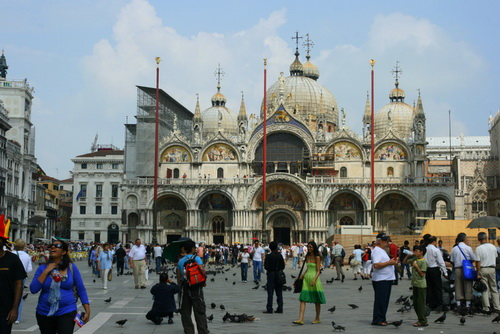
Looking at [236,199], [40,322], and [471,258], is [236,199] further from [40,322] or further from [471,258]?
[40,322]

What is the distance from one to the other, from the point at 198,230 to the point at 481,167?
1621 inches

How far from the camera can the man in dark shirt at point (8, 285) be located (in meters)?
8.73

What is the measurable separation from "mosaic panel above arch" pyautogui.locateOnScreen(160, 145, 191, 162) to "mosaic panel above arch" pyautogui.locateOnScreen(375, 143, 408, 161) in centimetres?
1725

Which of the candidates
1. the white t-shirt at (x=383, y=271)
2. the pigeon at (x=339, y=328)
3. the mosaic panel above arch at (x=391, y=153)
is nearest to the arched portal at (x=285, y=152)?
the mosaic panel above arch at (x=391, y=153)

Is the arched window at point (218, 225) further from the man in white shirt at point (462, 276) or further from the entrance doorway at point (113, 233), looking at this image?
the man in white shirt at point (462, 276)

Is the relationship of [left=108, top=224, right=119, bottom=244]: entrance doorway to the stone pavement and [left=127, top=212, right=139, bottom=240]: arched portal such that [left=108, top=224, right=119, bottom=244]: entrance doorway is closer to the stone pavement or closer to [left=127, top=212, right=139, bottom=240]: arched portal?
[left=127, top=212, right=139, bottom=240]: arched portal

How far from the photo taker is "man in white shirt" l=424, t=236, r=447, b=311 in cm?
1636

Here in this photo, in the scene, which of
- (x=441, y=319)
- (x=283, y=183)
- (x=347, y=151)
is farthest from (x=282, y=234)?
(x=441, y=319)

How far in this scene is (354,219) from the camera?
63094mm

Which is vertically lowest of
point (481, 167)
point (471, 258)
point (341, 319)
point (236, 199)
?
point (341, 319)

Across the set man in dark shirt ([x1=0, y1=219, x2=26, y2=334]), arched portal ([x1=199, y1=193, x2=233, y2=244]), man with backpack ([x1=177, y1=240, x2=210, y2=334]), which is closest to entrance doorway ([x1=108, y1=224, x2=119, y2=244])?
arched portal ([x1=199, y1=193, x2=233, y2=244])

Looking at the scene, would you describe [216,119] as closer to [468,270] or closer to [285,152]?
[285,152]

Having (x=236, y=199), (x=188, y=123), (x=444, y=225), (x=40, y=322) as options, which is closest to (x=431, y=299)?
(x=40, y=322)

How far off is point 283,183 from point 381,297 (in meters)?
48.6
